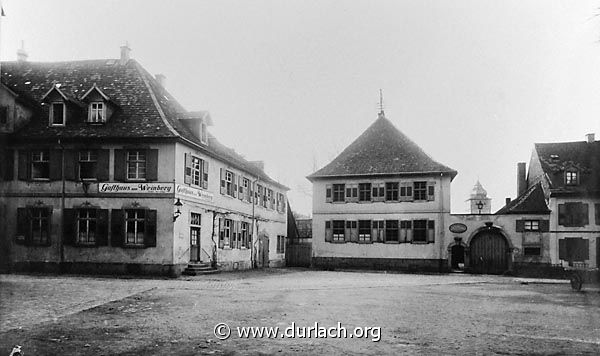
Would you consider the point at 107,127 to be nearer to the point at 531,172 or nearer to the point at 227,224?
the point at 227,224

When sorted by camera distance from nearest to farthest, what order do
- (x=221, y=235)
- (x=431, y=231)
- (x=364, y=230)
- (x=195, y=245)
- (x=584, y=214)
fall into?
(x=195, y=245)
(x=221, y=235)
(x=584, y=214)
(x=431, y=231)
(x=364, y=230)

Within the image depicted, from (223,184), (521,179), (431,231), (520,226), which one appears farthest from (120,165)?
(521,179)

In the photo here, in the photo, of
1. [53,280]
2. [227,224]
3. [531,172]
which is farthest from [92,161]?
[531,172]

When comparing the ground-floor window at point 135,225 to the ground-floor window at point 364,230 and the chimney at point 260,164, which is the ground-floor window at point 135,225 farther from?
the chimney at point 260,164

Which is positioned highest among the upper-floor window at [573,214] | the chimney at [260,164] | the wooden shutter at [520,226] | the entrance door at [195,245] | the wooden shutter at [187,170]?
the chimney at [260,164]

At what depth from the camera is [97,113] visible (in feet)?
83.2

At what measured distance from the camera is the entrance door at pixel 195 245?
2658 cm

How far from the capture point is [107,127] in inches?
986

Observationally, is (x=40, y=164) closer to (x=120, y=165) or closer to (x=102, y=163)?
(x=102, y=163)

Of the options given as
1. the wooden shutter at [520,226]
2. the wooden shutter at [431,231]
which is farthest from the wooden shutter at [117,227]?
the wooden shutter at [520,226]

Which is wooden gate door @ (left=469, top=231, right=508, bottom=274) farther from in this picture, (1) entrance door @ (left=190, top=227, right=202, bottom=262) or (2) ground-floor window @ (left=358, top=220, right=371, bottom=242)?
(1) entrance door @ (left=190, top=227, right=202, bottom=262)

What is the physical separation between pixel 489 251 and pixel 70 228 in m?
23.0

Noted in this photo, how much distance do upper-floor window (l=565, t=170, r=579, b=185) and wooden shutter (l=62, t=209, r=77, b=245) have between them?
27.0m

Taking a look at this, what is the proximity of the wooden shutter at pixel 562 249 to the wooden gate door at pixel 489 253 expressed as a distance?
9.22 ft
